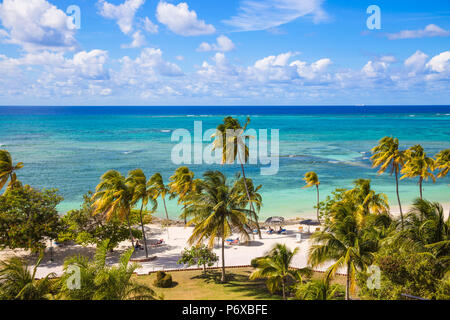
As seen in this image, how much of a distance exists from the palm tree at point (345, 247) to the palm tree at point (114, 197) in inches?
528

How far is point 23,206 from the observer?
22.4 m

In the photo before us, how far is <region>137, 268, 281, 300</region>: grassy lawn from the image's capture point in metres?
17.4

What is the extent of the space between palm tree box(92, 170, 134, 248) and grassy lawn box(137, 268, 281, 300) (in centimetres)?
468

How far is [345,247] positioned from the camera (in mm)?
14062

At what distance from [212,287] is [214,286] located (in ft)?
0.55

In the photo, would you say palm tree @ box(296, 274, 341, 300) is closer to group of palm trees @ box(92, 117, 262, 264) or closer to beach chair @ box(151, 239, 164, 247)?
group of palm trees @ box(92, 117, 262, 264)

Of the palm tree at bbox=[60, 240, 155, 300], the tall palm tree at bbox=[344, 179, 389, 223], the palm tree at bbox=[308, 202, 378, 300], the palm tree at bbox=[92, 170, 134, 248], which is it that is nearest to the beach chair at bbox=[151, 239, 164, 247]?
the palm tree at bbox=[92, 170, 134, 248]

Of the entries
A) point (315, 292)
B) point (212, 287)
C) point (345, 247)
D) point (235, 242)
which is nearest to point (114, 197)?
point (212, 287)

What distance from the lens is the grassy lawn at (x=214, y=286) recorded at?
17.4 metres

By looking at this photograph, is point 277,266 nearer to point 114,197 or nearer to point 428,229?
point 428,229

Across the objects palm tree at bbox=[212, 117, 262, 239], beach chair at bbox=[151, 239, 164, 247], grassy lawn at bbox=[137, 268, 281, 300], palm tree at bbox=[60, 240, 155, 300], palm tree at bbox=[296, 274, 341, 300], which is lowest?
beach chair at bbox=[151, 239, 164, 247]
